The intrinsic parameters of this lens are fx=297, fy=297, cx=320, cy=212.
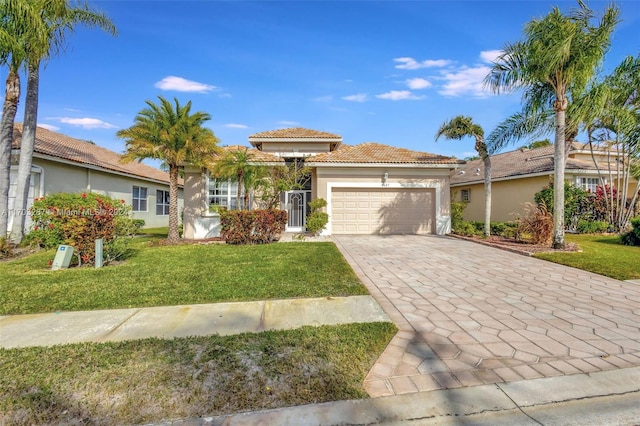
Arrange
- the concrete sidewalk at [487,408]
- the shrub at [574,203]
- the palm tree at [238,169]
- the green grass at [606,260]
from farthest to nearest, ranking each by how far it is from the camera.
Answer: the shrub at [574,203] < the palm tree at [238,169] < the green grass at [606,260] < the concrete sidewalk at [487,408]

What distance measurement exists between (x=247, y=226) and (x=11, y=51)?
28.1 feet

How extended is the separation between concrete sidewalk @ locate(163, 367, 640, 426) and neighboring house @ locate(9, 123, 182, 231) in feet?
44.1

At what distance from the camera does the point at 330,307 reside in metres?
4.54

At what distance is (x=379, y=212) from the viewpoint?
14820 millimetres

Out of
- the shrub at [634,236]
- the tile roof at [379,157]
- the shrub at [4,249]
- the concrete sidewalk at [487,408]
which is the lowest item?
the concrete sidewalk at [487,408]

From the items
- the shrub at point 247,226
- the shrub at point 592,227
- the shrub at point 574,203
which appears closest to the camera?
the shrub at point 247,226

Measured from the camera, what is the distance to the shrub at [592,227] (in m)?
14.6

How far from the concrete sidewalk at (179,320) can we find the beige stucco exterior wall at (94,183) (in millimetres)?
12066

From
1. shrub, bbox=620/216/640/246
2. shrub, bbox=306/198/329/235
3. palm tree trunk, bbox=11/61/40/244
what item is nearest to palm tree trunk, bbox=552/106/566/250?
shrub, bbox=620/216/640/246

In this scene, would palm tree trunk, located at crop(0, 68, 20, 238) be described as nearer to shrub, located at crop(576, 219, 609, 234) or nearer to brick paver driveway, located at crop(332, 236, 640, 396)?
brick paver driveway, located at crop(332, 236, 640, 396)

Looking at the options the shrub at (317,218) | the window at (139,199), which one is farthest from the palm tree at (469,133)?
the window at (139,199)

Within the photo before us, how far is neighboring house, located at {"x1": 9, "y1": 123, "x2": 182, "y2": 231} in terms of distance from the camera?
1279cm

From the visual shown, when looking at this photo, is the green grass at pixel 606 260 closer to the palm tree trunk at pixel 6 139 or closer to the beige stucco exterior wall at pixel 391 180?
the beige stucco exterior wall at pixel 391 180

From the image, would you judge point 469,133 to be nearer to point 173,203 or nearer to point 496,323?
point 496,323
